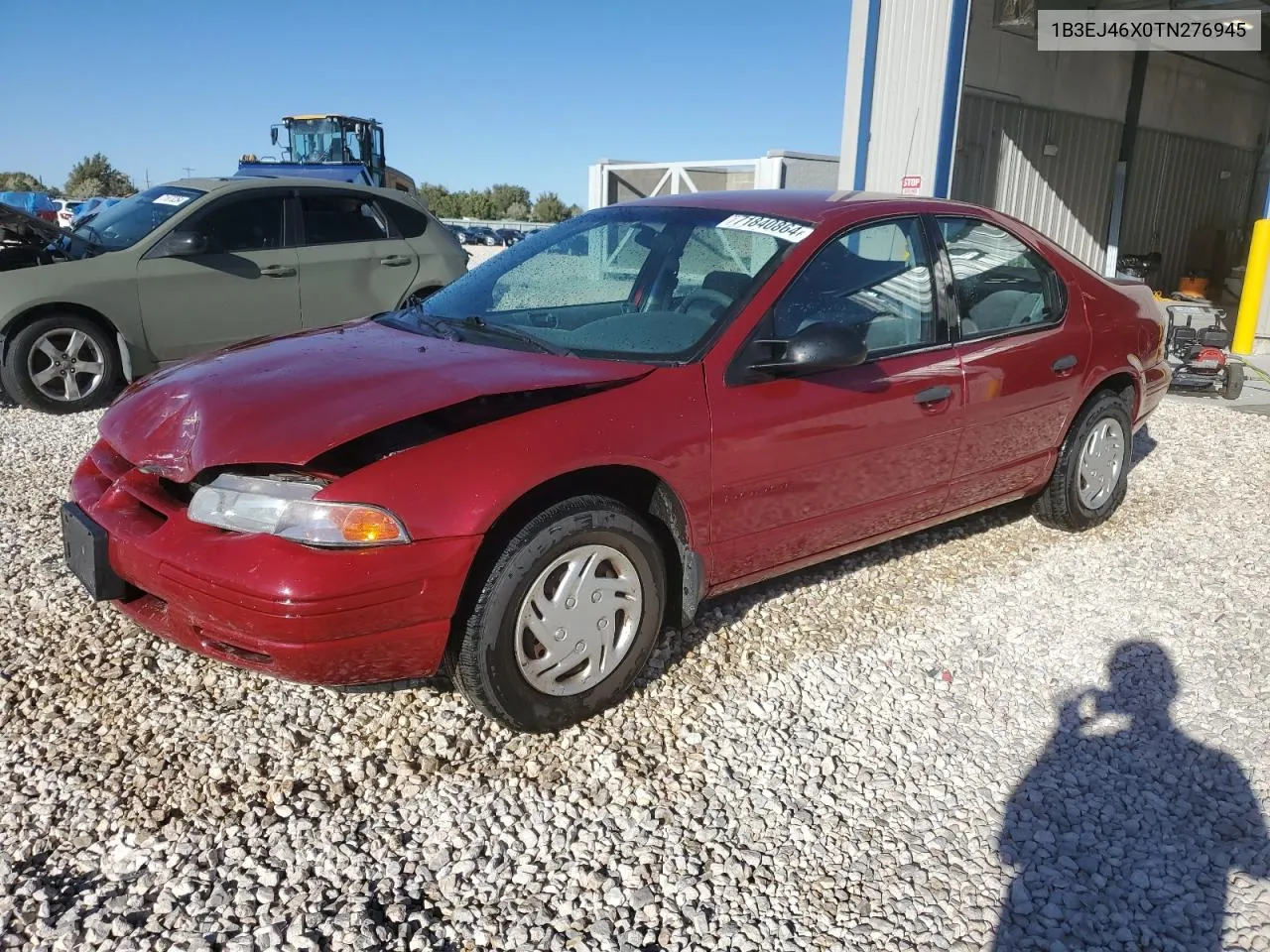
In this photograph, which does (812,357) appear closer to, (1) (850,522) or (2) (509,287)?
(1) (850,522)

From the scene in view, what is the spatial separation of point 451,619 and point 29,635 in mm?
1737

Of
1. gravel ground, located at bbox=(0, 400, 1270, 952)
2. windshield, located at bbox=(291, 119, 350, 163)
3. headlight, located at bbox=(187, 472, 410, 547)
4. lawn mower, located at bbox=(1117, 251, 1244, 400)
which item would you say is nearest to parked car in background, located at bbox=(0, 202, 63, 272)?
gravel ground, located at bbox=(0, 400, 1270, 952)

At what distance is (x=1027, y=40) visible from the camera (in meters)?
12.5

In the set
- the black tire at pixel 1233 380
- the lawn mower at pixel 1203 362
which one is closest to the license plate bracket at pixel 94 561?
the lawn mower at pixel 1203 362

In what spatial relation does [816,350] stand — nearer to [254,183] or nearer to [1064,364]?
[1064,364]

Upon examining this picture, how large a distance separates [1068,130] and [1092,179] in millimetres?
1376

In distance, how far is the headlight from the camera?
7.68 ft

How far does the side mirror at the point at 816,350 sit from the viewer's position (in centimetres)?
291

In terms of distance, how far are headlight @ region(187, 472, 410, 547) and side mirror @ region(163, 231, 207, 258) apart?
15.6 feet

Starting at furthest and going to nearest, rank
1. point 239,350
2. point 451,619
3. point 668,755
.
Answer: point 239,350, point 668,755, point 451,619

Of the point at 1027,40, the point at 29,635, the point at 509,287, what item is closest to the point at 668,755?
the point at 509,287

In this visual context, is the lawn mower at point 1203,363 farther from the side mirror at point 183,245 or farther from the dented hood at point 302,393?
the side mirror at point 183,245

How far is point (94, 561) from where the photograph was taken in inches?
104

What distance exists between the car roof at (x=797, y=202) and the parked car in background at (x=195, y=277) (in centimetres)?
330
